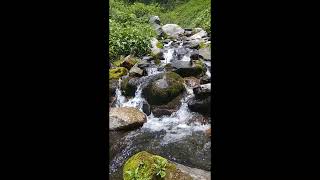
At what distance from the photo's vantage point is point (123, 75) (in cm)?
1119

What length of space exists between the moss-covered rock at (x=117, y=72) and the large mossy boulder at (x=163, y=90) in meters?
1.53

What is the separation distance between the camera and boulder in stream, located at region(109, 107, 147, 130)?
26.1 ft

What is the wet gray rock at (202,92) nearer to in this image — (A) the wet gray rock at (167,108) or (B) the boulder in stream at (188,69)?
(A) the wet gray rock at (167,108)

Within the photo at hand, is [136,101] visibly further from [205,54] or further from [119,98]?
[205,54]

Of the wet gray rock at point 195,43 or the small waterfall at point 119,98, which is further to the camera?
the wet gray rock at point 195,43

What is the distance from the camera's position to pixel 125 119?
8.20 meters

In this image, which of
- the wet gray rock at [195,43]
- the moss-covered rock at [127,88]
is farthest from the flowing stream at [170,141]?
the wet gray rock at [195,43]

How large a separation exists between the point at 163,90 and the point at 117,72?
92.8 inches

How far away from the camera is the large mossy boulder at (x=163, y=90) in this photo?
957 centimetres
